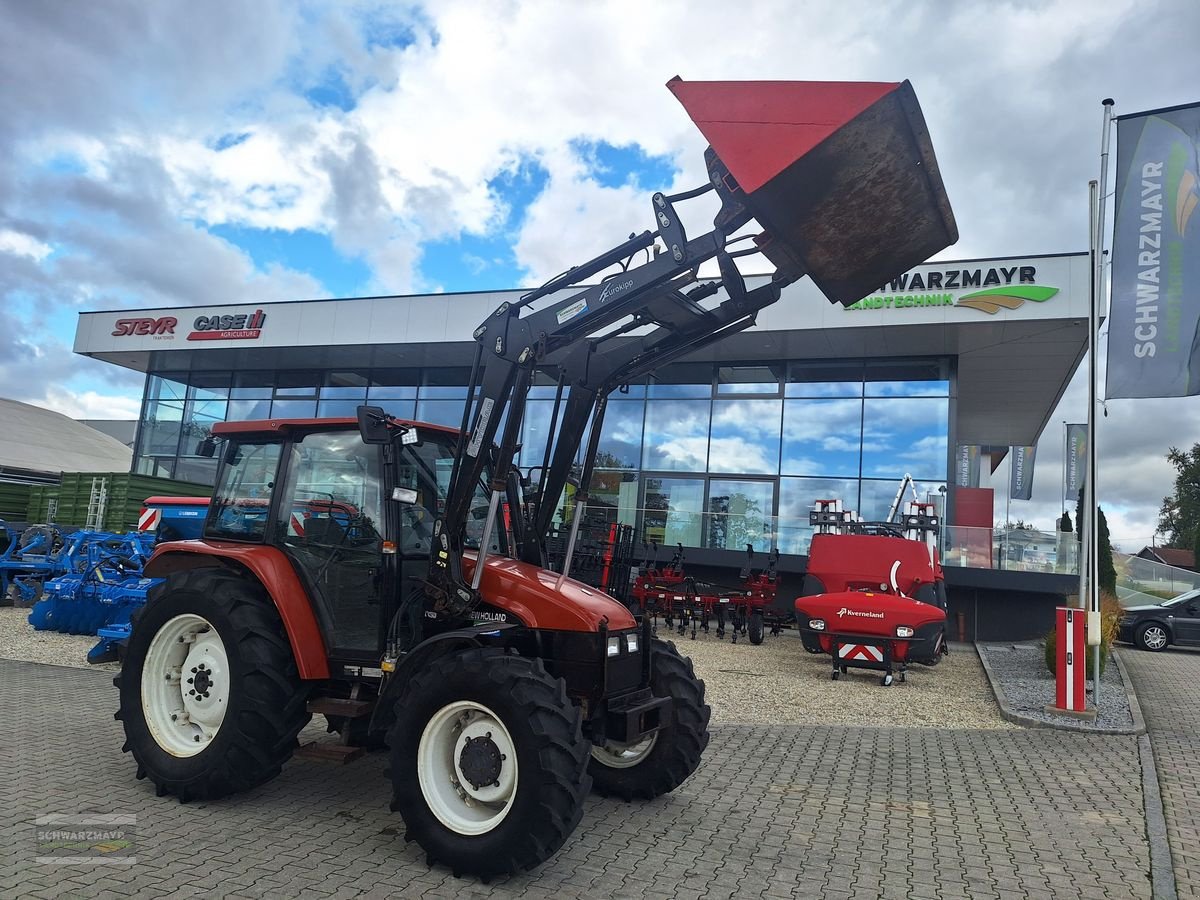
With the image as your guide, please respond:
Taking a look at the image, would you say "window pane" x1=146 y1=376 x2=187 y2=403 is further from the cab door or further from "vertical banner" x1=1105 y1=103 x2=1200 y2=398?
"vertical banner" x1=1105 y1=103 x2=1200 y2=398

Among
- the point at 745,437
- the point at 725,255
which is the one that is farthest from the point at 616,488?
the point at 725,255

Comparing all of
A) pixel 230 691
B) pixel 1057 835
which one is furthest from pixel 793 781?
pixel 230 691

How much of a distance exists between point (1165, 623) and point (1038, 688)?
30.3ft

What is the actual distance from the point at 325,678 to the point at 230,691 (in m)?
0.49

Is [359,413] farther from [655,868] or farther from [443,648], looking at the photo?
[655,868]

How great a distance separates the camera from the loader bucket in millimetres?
3443

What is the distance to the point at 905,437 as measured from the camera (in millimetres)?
18500

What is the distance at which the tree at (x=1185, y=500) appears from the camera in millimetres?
62312

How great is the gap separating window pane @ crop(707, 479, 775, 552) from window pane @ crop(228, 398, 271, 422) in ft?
44.0

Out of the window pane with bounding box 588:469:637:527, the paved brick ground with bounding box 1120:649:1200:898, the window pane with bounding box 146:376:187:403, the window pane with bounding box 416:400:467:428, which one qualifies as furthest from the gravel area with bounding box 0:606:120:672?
the window pane with bounding box 146:376:187:403

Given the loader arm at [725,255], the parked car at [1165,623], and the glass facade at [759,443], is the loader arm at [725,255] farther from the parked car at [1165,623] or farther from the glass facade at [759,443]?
the parked car at [1165,623]

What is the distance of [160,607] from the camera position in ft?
Result: 16.4

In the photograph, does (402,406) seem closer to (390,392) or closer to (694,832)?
(390,392)

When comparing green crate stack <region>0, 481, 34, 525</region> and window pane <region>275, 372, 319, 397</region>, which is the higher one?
window pane <region>275, 372, 319, 397</region>
